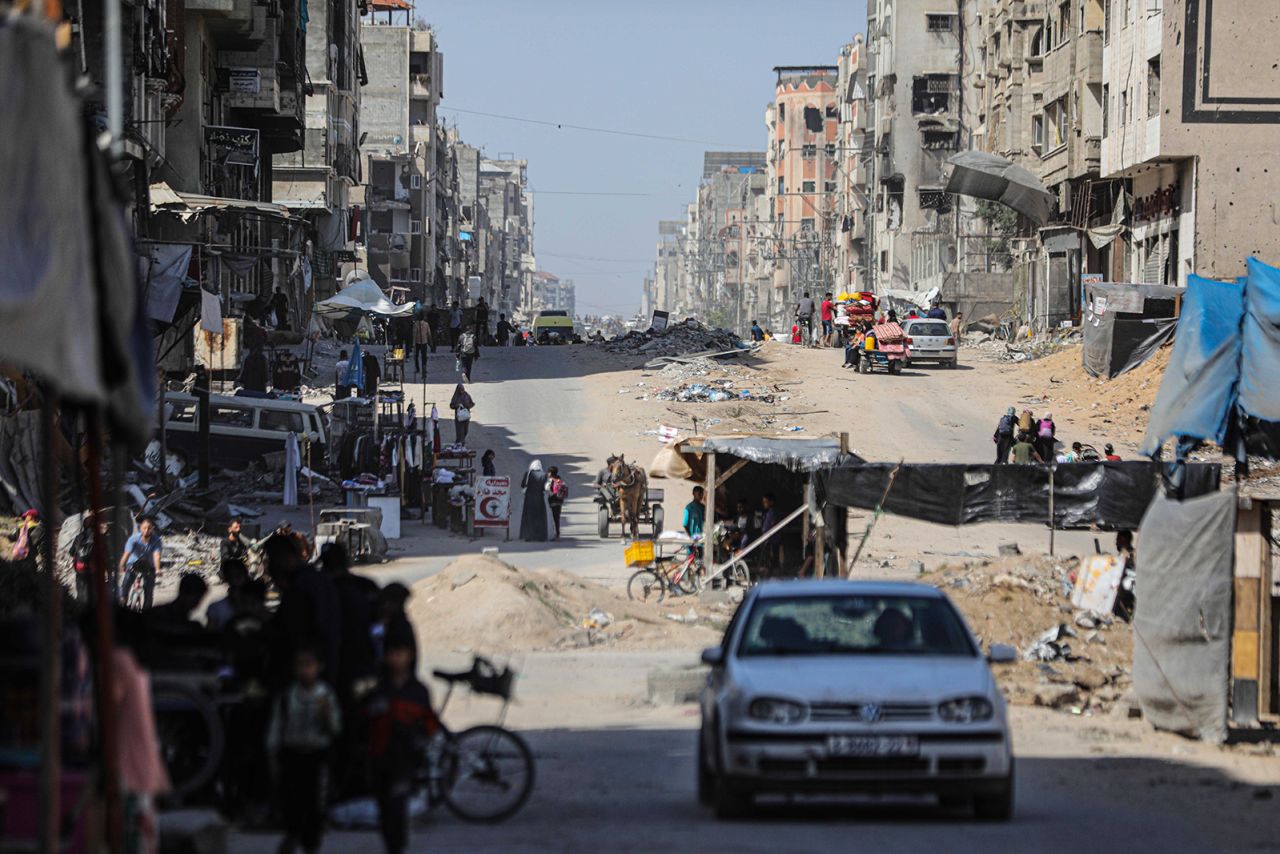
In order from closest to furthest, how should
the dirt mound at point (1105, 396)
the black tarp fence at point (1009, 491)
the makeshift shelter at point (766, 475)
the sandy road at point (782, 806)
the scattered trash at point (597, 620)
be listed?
the sandy road at point (782, 806), the black tarp fence at point (1009, 491), the scattered trash at point (597, 620), the makeshift shelter at point (766, 475), the dirt mound at point (1105, 396)

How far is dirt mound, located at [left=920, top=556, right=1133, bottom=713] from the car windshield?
606 centimetres

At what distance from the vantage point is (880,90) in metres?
99.1

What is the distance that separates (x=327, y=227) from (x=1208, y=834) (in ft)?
205

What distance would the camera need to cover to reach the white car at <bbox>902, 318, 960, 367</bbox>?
168ft

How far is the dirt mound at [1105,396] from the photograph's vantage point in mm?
39531

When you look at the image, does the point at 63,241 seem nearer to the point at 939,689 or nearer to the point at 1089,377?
the point at 939,689

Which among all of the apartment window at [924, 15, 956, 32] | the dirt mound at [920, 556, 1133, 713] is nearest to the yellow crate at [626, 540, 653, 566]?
the dirt mound at [920, 556, 1133, 713]

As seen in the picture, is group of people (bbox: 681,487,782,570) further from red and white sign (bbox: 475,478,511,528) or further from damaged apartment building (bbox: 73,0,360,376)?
damaged apartment building (bbox: 73,0,360,376)

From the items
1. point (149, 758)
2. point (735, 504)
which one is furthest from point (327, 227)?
point (149, 758)

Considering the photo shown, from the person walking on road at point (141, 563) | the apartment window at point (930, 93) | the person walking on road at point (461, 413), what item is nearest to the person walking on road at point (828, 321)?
the person walking on road at point (461, 413)

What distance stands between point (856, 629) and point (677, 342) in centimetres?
4918

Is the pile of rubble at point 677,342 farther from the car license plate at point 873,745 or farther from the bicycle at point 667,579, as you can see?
the car license plate at point 873,745

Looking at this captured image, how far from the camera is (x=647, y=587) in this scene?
23.1 metres

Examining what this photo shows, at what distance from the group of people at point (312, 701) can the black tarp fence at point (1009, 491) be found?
11.4m
